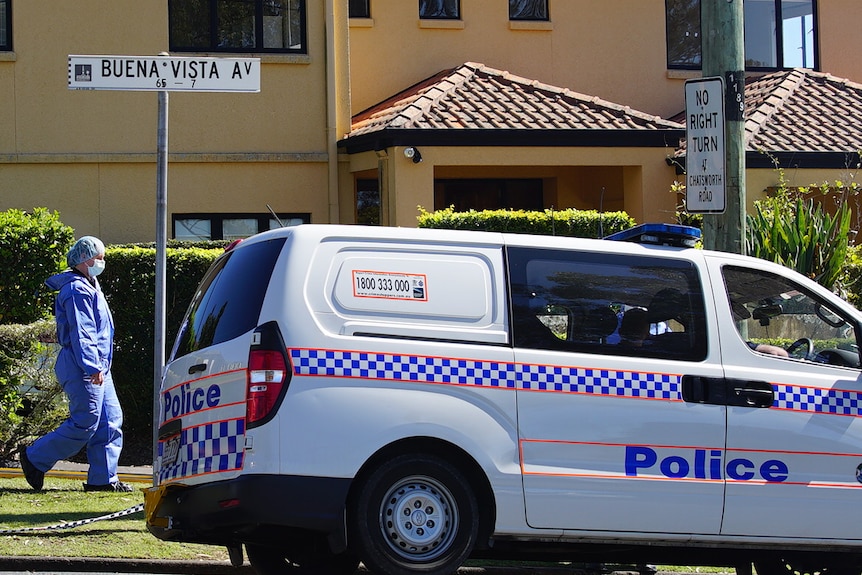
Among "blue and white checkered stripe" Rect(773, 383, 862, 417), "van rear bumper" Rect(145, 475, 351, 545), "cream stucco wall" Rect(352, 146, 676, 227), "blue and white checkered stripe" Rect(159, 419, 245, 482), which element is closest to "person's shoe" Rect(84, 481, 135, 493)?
"blue and white checkered stripe" Rect(159, 419, 245, 482)

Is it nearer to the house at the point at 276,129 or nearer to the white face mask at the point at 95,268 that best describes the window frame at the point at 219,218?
the house at the point at 276,129

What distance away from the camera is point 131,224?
1634cm

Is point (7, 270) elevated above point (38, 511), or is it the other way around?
point (7, 270)

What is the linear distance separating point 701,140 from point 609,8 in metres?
11.6

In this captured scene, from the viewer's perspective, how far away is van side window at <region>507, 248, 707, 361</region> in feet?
21.0

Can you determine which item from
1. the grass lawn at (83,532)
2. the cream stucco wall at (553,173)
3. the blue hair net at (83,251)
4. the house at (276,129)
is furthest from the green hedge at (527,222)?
the grass lawn at (83,532)

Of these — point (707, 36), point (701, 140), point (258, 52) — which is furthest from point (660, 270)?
point (258, 52)

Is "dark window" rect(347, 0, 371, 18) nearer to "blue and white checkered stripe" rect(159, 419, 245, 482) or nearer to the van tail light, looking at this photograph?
"blue and white checkered stripe" rect(159, 419, 245, 482)

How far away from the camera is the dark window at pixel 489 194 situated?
1875cm

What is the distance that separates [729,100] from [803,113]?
10.5 meters

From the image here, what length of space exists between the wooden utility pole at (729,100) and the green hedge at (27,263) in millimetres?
6580

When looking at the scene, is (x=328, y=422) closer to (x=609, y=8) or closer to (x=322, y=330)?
(x=322, y=330)

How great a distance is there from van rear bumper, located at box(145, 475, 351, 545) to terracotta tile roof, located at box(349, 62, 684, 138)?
9991 millimetres

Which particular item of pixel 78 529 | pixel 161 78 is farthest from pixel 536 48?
pixel 78 529
